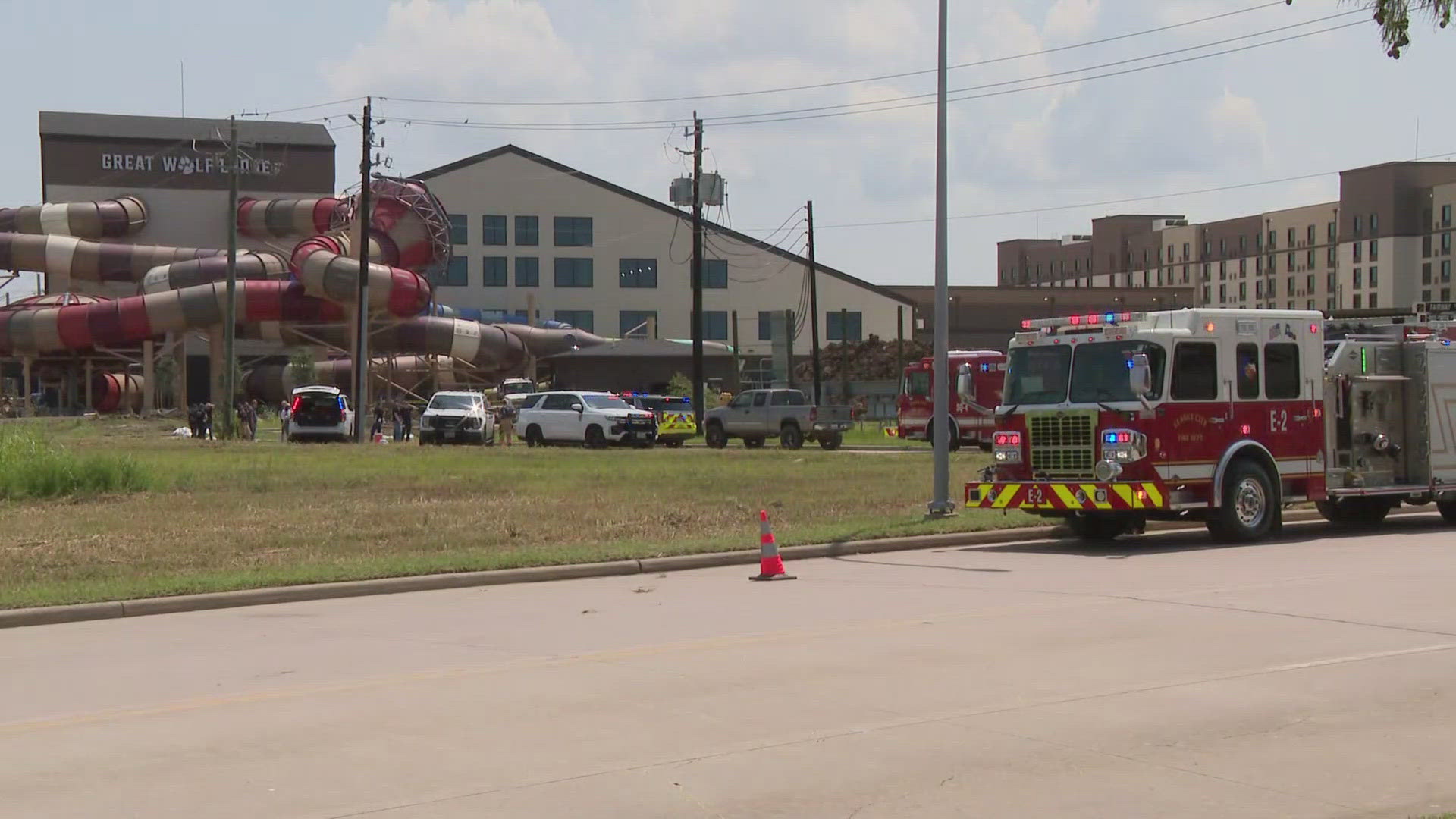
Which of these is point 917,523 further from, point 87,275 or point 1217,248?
point 1217,248

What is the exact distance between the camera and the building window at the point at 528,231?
98875 mm

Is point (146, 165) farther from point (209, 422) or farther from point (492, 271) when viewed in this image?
point (209, 422)

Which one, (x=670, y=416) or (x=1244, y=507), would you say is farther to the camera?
(x=670, y=416)

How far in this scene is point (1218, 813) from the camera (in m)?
6.70

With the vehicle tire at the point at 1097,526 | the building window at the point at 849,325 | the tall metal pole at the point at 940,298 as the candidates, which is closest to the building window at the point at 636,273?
the building window at the point at 849,325

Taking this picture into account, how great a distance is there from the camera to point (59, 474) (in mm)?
24938

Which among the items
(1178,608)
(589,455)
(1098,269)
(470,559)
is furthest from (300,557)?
(1098,269)

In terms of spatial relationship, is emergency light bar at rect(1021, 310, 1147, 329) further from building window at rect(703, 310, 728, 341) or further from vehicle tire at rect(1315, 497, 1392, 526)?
building window at rect(703, 310, 728, 341)

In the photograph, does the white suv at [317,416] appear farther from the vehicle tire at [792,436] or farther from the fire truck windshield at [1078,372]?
the fire truck windshield at [1078,372]

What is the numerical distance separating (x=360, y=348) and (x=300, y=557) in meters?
32.6

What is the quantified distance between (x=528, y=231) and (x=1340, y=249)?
49.2 meters

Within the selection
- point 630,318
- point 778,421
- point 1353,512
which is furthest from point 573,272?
point 1353,512

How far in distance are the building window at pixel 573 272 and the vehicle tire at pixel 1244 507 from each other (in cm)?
8235

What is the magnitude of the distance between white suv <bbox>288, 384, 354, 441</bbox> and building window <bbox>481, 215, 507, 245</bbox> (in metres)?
50.9
